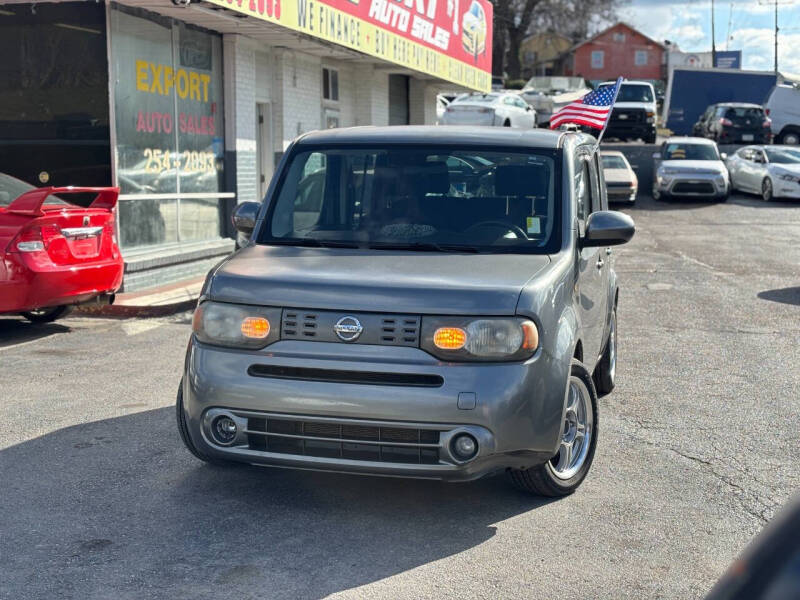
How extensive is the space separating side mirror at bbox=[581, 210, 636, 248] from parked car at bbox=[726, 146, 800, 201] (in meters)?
23.6

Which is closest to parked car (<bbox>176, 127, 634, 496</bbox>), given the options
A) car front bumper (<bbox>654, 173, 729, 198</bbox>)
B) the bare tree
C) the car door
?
the car door

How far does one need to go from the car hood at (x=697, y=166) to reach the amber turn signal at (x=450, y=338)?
24777mm

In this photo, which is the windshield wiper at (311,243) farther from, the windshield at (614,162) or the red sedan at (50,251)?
the windshield at (614,162)

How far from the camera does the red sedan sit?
30.7ft

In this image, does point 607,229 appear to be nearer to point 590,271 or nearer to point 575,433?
point 590,271

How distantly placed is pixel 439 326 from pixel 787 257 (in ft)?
47.7

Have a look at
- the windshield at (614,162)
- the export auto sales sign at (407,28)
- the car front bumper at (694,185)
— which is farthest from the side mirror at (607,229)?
the car front bumper at (694,185)

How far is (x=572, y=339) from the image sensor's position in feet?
17.2

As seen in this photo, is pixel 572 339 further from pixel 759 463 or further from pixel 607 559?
pixel 759 463

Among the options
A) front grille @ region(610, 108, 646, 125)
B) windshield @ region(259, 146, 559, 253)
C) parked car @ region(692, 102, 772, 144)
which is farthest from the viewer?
parked car @ region(692, 102, 772, 144)

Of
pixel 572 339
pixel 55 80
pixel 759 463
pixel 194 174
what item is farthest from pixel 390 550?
pixel 194 174

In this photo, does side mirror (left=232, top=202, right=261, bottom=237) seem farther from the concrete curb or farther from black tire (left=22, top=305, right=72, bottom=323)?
the concrete curb

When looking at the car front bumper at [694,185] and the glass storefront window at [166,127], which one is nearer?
the glass storefront window at [166,127]

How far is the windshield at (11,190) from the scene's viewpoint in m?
9.90
